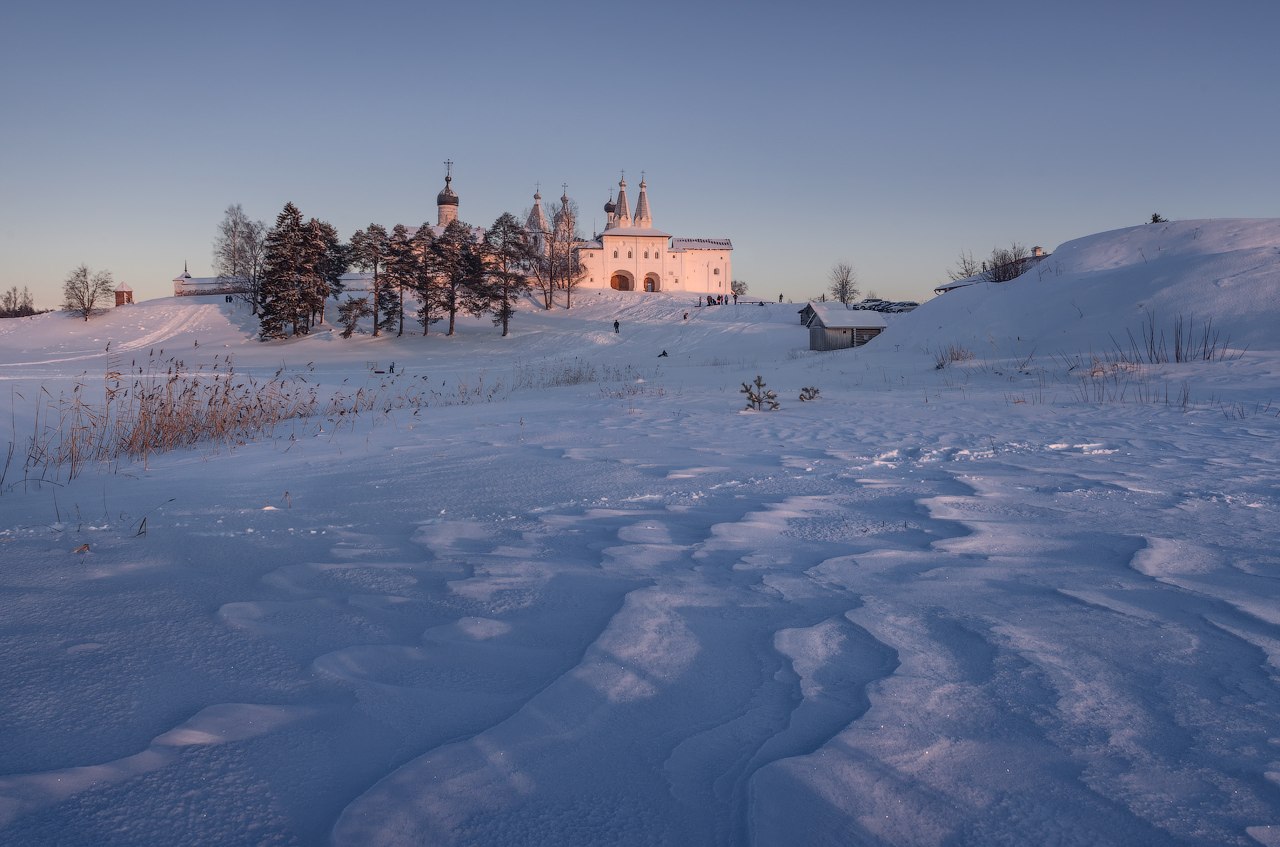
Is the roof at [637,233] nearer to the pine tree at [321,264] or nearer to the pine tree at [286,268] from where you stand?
the pine tree at [321,264]

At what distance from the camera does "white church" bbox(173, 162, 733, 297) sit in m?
71.0

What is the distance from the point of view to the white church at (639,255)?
71000mm

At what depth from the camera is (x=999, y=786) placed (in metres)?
1.48

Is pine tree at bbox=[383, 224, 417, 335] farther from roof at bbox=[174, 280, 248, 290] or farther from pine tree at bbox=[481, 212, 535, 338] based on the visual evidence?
roof at bbox=[174, 280, 248, 290]

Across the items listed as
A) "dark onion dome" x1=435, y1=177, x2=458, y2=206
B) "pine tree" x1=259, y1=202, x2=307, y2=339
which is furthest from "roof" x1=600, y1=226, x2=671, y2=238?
"pine tree" x1=259, y1=202, x2=307, y2=339

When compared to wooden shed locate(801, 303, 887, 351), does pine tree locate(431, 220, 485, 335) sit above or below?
above

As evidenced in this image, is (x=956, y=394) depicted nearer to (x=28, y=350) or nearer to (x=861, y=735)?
(x=861, y=735)

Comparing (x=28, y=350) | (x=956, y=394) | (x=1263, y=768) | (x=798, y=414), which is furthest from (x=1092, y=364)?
(x=28, y=350)

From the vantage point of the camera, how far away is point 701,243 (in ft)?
257

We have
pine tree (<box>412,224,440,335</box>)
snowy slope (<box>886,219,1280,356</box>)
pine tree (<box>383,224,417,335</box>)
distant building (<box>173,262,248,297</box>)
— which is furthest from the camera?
distant building (<box>173,262,248,297</box>)

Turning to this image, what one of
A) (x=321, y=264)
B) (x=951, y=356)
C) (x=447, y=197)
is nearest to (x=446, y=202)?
(x=447, y=197)

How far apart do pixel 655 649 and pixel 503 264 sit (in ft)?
145

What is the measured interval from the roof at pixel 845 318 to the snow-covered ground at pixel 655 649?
77.8 feet

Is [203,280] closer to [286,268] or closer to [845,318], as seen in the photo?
[286,268]
